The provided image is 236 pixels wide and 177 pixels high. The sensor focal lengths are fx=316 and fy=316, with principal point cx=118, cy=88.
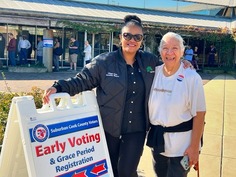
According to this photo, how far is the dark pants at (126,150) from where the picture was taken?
2.82m

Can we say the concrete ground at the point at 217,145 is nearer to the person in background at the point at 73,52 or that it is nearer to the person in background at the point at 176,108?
the person in background at the point at 176,108

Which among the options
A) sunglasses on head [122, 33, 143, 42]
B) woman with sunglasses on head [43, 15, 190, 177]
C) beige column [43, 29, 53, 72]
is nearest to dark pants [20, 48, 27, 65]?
beige column [43, 29, 53, 72]

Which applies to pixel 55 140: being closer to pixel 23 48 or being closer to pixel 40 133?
pixel 40 133

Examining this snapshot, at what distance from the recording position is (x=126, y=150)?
112 inches

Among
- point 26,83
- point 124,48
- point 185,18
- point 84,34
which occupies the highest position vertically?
point 185,18

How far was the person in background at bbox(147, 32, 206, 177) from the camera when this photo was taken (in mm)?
2602

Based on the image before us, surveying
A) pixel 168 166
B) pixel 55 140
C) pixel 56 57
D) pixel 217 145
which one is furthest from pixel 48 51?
pixel 55 140

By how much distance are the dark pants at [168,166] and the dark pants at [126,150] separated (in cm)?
19

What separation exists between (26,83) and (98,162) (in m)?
9.80

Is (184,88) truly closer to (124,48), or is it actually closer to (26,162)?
(124,48)

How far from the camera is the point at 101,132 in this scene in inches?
104

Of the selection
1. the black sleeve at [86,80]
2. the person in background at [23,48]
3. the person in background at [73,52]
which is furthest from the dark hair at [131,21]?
the person in background at [23,48]

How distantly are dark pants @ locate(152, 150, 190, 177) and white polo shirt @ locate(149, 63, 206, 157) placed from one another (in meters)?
0.07

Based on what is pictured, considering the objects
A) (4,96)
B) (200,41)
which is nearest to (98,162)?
(4,96)
